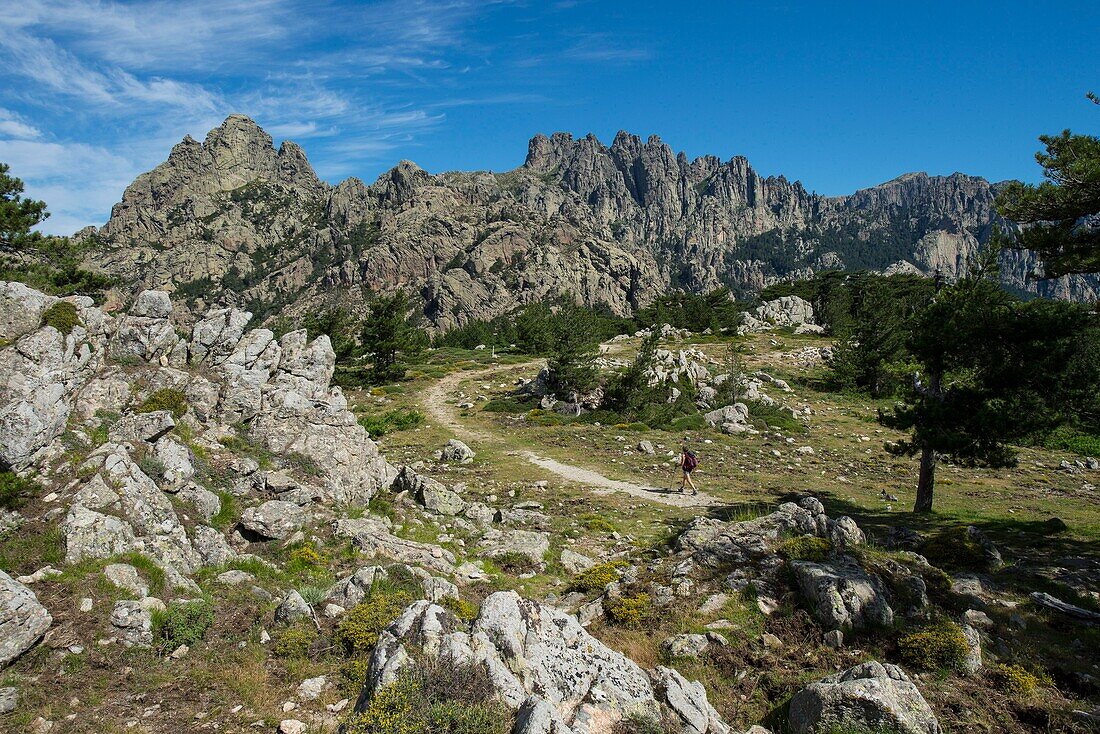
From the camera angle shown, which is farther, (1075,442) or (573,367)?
(573,367)

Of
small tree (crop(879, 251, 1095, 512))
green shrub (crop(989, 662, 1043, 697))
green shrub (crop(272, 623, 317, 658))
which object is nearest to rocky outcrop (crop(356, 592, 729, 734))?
green shrub (crop(272, 623, 317, 658))

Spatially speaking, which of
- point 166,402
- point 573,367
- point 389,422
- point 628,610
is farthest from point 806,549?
point 389,422

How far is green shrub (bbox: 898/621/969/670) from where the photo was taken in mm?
7727

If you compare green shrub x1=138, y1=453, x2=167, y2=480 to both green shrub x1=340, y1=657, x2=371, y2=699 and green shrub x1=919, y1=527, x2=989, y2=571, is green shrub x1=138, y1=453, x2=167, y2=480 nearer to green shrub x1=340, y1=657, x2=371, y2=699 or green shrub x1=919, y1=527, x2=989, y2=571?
green shrub x1=340, y1=657, x2=371, y2=699

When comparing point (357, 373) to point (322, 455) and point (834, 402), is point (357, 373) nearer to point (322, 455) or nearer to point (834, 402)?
point (322, 455)

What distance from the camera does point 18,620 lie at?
21.7 feet

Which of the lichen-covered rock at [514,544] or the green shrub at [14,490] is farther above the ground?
the green shrub at [14,490]

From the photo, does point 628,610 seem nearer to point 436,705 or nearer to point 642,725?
point 642,725

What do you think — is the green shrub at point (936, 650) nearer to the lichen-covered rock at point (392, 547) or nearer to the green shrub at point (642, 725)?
the green shrub at point (642, 725)

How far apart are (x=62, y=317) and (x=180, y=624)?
992 cm

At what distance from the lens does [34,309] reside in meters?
13.0

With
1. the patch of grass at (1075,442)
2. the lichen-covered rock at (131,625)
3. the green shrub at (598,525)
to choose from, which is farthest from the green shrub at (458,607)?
the patch of grass at (1075,442)

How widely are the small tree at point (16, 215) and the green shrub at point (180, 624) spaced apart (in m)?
28.7

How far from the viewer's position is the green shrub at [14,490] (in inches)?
351
